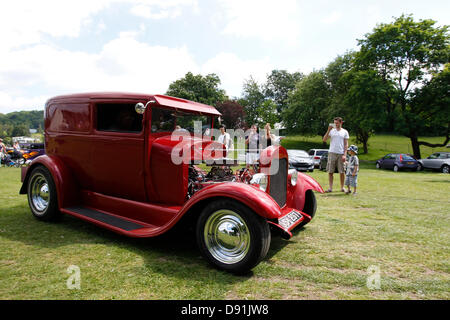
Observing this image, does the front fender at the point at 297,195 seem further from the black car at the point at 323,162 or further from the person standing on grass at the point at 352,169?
the black car at the point at 323,162

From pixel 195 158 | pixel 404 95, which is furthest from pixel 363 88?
pixel 195 158

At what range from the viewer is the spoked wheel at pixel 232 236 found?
2686mm

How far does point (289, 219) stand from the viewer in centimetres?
356

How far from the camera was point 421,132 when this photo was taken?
23.6 metres

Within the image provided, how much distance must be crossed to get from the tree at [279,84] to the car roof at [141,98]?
58723mm

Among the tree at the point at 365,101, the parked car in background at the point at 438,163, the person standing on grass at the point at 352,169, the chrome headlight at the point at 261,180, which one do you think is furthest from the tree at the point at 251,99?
the chrome headlight at the point at 261,180

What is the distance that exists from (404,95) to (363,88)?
158 inches

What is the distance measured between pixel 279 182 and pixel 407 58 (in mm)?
27008

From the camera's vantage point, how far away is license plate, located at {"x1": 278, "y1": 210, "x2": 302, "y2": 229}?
3.27 meters

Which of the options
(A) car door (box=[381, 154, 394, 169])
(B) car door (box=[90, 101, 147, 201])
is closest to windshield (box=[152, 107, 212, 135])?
(B) car door (box=[90, 101, 147, 201])

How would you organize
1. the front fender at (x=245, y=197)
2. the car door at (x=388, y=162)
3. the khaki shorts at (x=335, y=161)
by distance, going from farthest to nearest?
the car door at (x=388, y=162)
the khaki shorts at (x=335, y=161)
the front fender at (x=245, y=197)

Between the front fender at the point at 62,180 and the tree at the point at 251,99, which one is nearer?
the front fender at the point at 62,180

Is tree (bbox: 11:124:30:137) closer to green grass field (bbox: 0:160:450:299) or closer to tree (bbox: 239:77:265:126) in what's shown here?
tree (bbox: 239:77:265:126)

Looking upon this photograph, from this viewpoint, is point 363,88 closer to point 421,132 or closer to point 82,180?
point 421,132
